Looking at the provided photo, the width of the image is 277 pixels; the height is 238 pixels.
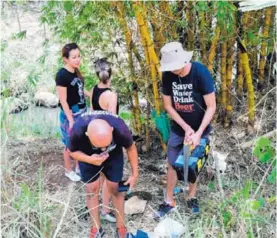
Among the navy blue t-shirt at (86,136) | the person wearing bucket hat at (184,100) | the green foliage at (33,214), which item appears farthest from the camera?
the person wearing bucket hat at (184,100)

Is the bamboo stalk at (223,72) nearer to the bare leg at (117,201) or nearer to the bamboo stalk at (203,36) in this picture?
the bamboo stalk at (203,36)

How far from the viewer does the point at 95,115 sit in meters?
2.75

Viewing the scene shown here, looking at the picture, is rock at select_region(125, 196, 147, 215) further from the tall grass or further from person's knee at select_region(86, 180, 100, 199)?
the tall grass

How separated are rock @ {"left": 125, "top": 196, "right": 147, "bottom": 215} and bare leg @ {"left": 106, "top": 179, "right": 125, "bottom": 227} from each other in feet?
0.83

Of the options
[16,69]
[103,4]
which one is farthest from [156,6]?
[16,69]

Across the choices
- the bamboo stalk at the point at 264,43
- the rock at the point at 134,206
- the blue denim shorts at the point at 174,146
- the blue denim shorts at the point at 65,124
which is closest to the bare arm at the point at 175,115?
the blue denim shorts at the point at 174,146

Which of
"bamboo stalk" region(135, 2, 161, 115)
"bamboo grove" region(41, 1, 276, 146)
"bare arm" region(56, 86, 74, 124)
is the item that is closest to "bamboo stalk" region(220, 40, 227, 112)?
"bamboo grove" region(41, 1, 276, 146)

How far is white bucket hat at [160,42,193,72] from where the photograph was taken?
2941 mm

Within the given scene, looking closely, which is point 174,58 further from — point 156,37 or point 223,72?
point 223,72

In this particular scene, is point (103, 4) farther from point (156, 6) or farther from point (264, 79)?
point (264, 79)

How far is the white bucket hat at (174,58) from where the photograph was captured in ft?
9.65

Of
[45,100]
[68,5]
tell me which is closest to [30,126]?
[45,100]

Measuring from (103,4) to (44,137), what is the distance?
1762mm

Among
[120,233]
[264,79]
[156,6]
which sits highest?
[156,6]
